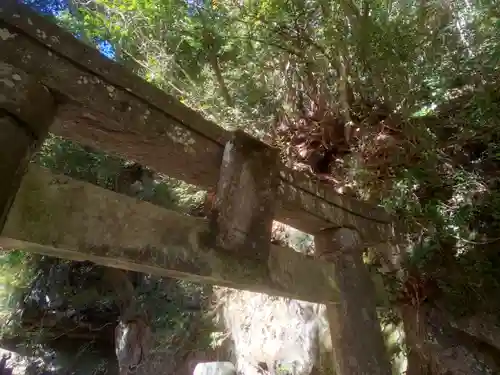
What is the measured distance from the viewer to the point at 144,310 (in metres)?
7.27

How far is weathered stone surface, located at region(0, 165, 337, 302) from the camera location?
4.75ft

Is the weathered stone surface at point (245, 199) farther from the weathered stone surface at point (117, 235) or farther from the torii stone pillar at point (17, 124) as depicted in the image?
the torii stone pillar at point (17, 124)

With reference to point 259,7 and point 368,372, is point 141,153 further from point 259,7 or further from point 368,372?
point 259,7

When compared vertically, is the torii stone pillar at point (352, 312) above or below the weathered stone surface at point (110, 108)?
below

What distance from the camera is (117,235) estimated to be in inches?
65.3

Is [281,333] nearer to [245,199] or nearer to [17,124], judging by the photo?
[245,199]

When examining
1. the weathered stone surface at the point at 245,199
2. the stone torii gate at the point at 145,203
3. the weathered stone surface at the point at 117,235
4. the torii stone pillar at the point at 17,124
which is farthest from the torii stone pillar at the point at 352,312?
the torii stone pillar at the point at 17,124

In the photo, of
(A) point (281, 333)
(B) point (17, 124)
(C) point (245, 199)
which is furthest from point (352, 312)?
(B) point (17, 124)

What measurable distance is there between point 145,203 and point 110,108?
0.42 metres

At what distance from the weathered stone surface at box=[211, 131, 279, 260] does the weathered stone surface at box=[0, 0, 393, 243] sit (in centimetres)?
8

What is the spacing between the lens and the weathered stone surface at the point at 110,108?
1441 mm

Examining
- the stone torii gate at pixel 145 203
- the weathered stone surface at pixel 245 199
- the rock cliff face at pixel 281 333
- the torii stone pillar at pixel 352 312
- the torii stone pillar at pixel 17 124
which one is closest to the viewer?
the torii stone pillar at pixel 17 124

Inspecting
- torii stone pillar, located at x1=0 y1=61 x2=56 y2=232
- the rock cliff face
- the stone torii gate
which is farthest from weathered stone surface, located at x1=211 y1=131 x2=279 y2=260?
the rock cliff face

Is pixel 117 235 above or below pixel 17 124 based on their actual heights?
below
